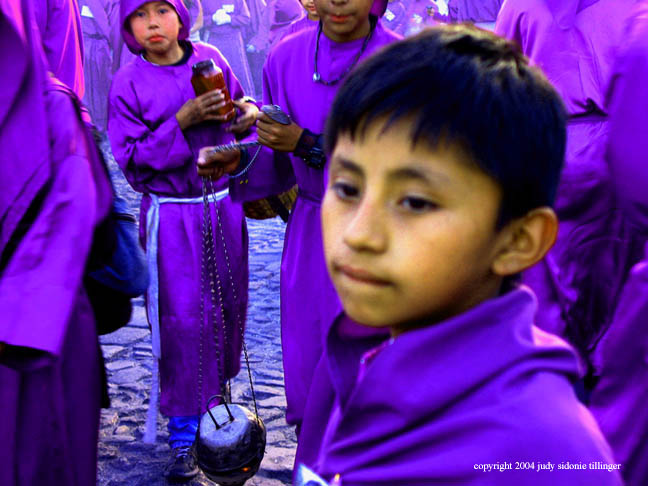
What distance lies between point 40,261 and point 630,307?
1569 mm

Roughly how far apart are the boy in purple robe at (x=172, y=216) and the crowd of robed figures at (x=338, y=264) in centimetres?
1

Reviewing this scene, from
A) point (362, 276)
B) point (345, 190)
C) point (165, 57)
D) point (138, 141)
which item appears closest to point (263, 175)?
point (138, 141)

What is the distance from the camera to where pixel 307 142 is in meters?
2.93

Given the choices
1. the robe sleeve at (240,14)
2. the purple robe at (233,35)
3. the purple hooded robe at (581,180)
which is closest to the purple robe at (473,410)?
the purple hooded robe at (581,180)

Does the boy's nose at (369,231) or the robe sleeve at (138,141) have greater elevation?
the boy's nose at (369,231)

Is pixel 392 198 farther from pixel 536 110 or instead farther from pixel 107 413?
pixel 107 413

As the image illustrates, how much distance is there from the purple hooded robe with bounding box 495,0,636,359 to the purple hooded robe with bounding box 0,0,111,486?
5.32 ft

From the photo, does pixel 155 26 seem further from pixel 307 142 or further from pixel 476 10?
pixel 476 10

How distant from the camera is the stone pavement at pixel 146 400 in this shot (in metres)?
3.38

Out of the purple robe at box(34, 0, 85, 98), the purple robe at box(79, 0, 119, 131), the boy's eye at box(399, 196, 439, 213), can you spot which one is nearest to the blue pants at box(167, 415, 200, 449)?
the purple robe at box(34, 0, 85, 98)

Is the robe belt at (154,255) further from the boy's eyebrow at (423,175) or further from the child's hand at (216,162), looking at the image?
the boy's eyebrow at (423,175)

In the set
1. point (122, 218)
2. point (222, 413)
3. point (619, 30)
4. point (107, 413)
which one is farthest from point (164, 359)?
point (619, 30)

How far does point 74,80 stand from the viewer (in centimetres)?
430

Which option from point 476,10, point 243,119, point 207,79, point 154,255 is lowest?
point 476,10
